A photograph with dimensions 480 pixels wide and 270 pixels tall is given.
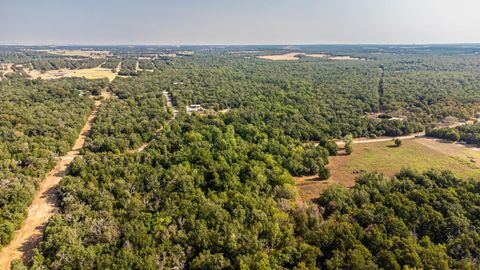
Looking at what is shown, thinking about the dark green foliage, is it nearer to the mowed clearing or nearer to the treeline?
the mowed clearing

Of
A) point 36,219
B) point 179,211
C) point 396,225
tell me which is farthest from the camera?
point 36,219

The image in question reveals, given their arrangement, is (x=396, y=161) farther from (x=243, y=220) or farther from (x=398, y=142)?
(x=243, y=220)

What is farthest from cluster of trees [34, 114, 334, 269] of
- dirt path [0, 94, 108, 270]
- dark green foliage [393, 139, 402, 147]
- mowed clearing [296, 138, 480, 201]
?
dark green foliage [393, 139, 402, 147]

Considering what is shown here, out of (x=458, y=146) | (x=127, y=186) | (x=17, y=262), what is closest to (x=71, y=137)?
(x=127, y=186)

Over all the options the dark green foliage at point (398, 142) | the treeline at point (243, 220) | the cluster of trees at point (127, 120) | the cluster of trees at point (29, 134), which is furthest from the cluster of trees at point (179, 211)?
the dark green foliage at point (398, 142)

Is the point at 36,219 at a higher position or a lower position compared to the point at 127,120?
lower

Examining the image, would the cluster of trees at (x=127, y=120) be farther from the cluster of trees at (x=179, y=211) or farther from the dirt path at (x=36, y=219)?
the dirt path at (x=36, y=219)

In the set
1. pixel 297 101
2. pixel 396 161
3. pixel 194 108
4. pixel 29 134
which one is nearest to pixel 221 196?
pixel 396 161
